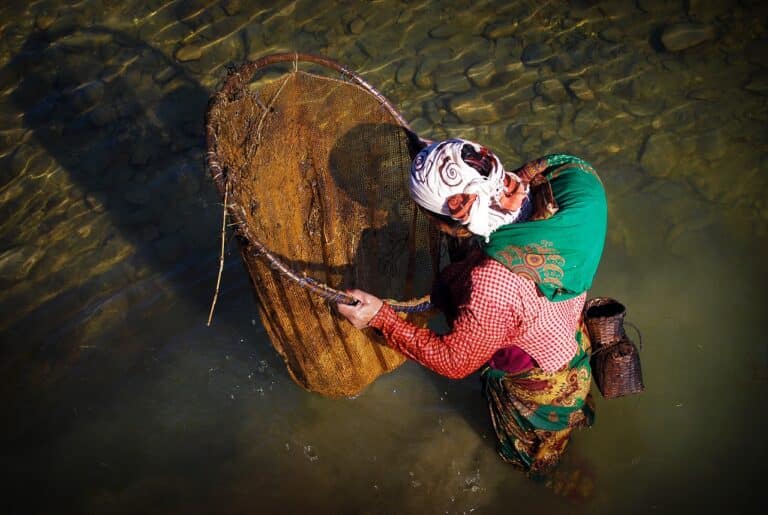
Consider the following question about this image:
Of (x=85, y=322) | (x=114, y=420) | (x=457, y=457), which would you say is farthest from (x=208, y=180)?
(x=457, y=457)

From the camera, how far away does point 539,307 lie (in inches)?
87.1

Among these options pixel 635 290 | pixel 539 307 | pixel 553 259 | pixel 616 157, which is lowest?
pixel 635 290

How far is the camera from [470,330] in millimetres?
2158

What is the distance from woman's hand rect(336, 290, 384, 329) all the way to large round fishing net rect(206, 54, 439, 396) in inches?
20.7

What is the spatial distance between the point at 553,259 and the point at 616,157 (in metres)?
2.93

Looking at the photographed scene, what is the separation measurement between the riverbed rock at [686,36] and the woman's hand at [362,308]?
4154 mm

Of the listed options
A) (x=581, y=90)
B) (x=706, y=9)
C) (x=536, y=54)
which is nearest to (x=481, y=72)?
(x=536, y=54)

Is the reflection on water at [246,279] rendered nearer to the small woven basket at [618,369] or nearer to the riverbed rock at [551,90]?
the riverbed rock at [551,90]

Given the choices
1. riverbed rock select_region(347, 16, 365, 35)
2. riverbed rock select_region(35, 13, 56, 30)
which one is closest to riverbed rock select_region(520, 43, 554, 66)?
riverbed rock select_region(347, 16, 365, 35)

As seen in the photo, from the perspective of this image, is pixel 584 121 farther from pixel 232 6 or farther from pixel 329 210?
pixel 232 6

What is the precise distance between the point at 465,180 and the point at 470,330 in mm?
519

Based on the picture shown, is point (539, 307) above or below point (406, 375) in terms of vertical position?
above

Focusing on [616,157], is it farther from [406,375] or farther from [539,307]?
[539,307]

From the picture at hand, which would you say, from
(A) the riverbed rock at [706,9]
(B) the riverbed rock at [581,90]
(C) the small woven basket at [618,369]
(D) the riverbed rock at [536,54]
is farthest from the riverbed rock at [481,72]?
(C) the small woven basket at [618,369]
